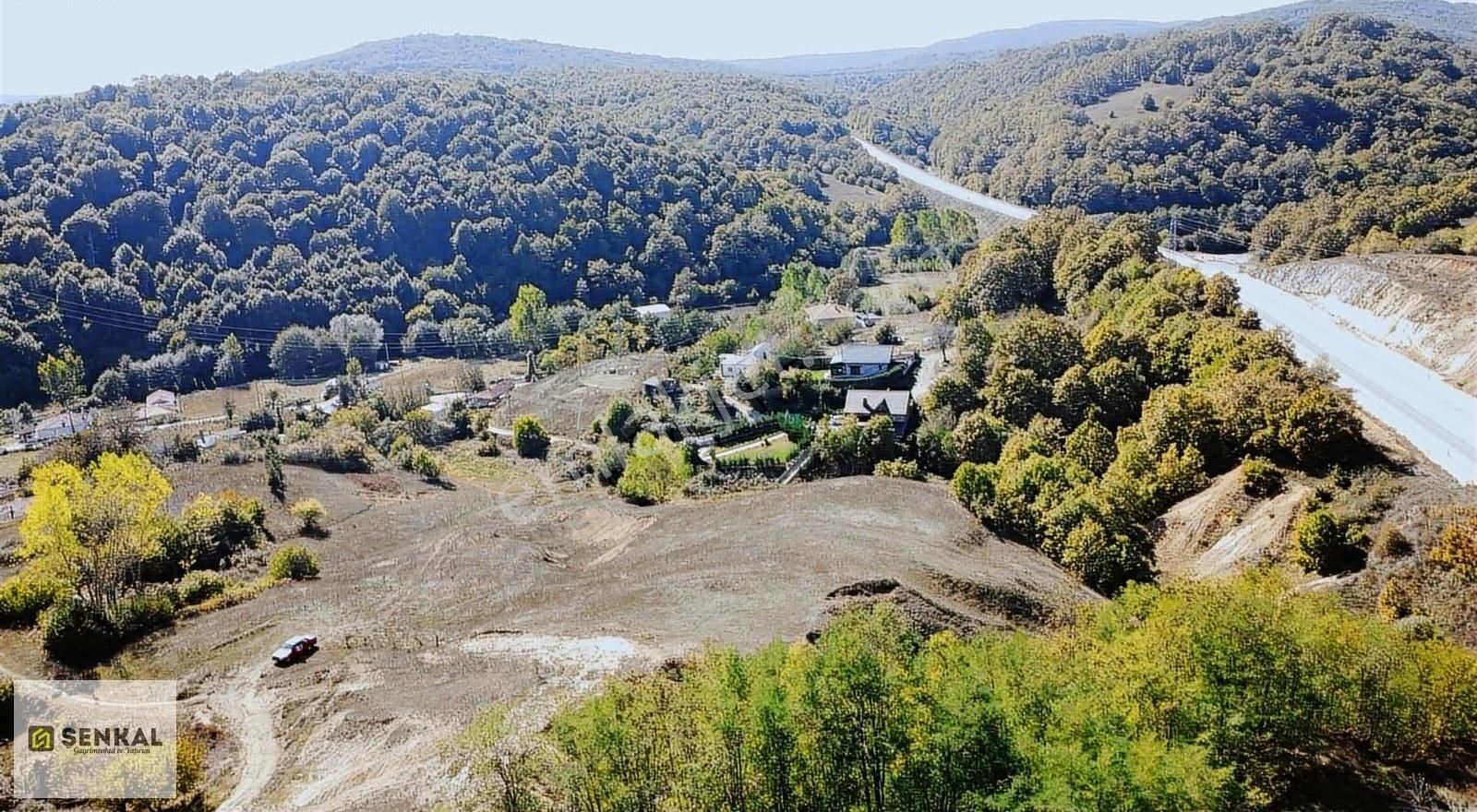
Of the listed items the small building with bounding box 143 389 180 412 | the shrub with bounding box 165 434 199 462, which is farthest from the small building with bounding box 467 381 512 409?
the small building with bounding box 143 389 180 412

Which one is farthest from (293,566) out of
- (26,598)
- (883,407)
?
(883,407)

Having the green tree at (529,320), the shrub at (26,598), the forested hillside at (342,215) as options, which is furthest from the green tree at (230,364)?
the shrub at (26,598)

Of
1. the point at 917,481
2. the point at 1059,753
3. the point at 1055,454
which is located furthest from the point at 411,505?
the point at 1059,753

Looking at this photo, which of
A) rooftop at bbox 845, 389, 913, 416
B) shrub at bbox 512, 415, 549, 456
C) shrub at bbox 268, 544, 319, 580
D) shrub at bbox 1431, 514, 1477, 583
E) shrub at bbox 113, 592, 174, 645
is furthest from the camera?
shrub at bbox 512, 415, 549, 456

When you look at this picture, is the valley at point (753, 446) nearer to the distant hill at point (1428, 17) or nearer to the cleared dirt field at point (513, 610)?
the cleared dirt field at point (513, 610)

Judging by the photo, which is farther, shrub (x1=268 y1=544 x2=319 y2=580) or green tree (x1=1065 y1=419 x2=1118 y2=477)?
green tree (x1=1065 y1=419 x2=1118 y2=477)

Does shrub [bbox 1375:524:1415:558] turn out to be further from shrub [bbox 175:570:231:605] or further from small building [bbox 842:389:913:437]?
shrub [bbox 175:570:231:605]
